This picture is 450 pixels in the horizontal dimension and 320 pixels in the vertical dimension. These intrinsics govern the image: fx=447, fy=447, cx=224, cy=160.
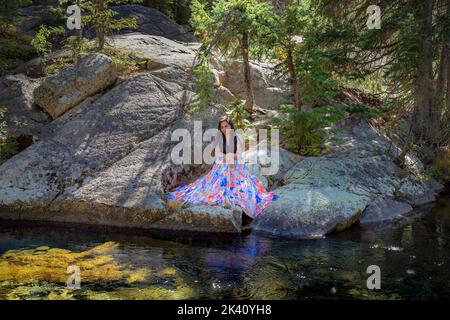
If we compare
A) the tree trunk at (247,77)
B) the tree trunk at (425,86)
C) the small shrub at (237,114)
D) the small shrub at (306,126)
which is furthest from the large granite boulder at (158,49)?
the tree trunk at (425,86)

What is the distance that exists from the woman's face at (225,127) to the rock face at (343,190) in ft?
5.56

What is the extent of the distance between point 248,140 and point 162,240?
4.22 meters

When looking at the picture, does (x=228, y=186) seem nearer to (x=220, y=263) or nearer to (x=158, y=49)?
(x=220, y=263)

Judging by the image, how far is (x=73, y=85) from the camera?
1158cm

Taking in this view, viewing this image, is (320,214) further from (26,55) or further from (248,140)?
(26,55)

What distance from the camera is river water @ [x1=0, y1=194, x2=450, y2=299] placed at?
5863mm

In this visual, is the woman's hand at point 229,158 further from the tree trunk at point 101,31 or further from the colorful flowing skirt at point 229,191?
the tree trunk at point 101,31

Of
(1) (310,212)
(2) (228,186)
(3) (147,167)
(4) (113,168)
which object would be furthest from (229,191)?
(4) (113,168)

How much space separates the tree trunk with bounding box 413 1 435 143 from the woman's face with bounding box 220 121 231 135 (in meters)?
5.23

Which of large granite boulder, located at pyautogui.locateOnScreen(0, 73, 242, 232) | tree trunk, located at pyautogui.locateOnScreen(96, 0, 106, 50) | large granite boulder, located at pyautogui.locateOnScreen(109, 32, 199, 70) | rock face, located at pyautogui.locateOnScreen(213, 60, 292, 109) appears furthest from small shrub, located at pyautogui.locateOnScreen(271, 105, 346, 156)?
tree trunk, located at pyautogui.locateOnScreen(96, 0, 106, 50)

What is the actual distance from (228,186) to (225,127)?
1.26 m

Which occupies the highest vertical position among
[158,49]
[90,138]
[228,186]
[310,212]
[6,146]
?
[158,49]

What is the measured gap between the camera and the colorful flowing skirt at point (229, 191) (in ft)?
30.0

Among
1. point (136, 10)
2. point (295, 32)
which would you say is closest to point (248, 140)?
point (295, 32)
